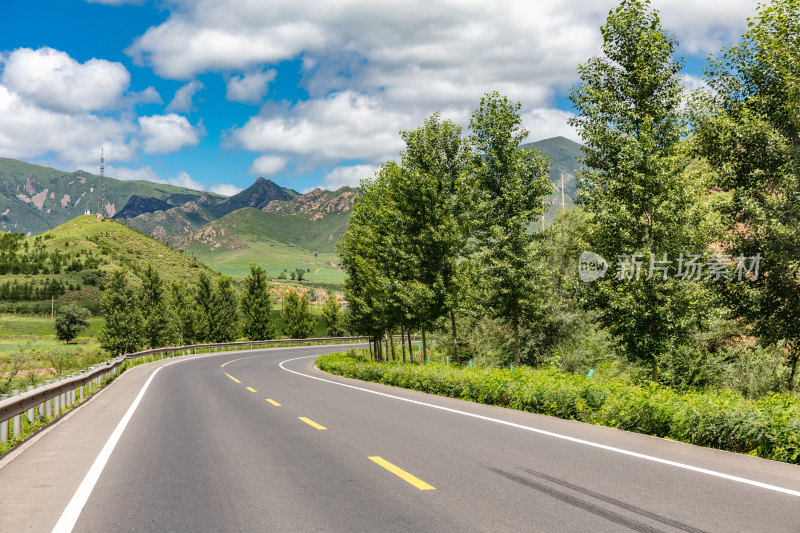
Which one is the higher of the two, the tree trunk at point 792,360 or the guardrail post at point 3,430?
the guardrail post at point 3,430

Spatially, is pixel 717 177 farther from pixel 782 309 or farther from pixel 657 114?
pixel 782 309

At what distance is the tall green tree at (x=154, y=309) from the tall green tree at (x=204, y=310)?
7346mm

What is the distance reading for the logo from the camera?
56.7 feet

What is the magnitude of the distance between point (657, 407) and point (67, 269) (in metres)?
196

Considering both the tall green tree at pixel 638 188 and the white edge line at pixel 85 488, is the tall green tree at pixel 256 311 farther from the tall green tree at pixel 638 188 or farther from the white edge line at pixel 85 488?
the white edge line at pixel 85 488

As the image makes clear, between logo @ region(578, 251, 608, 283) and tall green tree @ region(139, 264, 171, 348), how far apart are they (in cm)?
5050

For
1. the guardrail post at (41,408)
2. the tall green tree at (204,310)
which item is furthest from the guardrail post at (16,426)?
the tall green tree at (204,310)

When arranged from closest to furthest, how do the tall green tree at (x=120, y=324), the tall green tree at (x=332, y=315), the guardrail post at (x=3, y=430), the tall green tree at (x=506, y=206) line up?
1. the guardrail post at (x=3, y=430)
2. the tall green tree at (x=506, y=206)
3. the tall green tree at (x=120, y=324)
4. the tall green tree at (x=332, y=315)

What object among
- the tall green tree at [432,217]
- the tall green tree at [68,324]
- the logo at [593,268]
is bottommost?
the tall green tree at [68,324]

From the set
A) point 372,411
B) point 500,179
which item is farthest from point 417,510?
point 500,179

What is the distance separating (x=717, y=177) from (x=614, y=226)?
13.9ft

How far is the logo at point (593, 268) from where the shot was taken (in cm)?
1728

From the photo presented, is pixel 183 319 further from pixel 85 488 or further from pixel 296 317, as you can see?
pixel 85 488

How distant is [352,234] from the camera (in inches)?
1438
